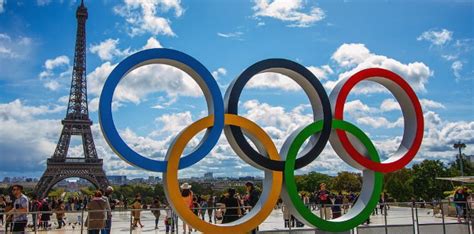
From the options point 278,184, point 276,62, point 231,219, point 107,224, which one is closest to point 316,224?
point 278,184

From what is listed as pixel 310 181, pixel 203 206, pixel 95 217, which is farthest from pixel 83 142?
pixel 95 217

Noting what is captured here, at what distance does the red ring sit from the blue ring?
10.5ft

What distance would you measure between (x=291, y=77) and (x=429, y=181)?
45.5 metres

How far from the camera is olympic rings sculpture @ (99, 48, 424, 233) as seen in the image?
389 inches

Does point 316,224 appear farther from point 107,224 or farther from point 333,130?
point 107,224

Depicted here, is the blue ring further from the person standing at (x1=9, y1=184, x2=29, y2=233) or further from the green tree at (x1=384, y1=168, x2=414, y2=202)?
the green tree at (x1=384, y1=168, x2=414, y2=202)

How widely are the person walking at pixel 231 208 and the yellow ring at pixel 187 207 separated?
0.81 m

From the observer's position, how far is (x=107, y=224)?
1116 centimetres

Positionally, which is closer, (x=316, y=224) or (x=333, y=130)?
(x=316, y=224)

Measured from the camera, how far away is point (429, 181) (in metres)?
51.2

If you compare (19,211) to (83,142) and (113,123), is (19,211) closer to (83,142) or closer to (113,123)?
(113,123)

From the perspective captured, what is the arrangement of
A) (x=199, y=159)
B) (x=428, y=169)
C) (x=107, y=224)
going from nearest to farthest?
(x=199, y=159), (x=107, y=224), (x=428, y=169)

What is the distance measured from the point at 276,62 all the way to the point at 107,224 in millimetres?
5762

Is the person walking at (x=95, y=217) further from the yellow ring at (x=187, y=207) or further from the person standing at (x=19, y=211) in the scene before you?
the yellow ring at (x=187, y=207)
